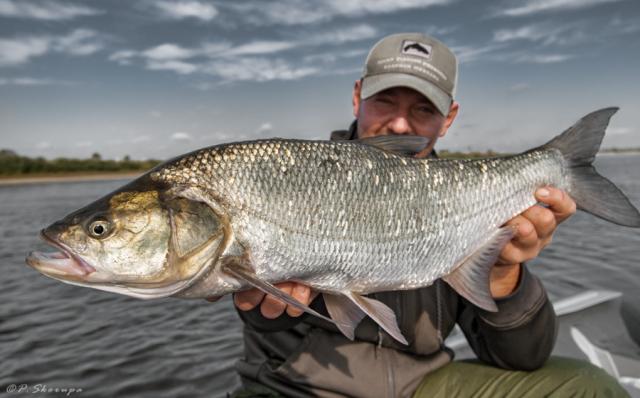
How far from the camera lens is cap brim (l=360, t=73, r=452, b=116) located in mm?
3766

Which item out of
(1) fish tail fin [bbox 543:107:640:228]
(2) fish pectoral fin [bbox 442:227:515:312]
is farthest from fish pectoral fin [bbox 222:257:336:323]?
(1) fish tail fin [bbox 543:107:640:228]

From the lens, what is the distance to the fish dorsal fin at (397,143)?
2.69 m

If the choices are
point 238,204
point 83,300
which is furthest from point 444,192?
point 83,300

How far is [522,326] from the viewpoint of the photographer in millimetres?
2998

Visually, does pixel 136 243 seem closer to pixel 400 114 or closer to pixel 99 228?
pixel 99 228

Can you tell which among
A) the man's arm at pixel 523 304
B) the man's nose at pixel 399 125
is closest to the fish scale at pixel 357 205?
the man's arm at pixel 523 304

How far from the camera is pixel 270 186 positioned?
2.35 metres

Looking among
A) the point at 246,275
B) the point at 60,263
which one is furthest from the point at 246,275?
the point at 60,263

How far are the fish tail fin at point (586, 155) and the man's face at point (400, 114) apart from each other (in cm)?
117

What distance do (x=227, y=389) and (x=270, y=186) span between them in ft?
13.6

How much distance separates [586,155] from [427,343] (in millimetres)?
1561

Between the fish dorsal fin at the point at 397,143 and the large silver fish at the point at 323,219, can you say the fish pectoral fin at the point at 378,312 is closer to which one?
the large silver fish at the point at 323,219

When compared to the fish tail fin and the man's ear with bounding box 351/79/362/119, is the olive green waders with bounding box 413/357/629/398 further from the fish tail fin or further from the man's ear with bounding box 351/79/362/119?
the man's ear with bounding box 351/79/362/119

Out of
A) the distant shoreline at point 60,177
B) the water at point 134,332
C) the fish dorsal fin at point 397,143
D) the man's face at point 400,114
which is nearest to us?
the fish dorsal fin at point 397,143
